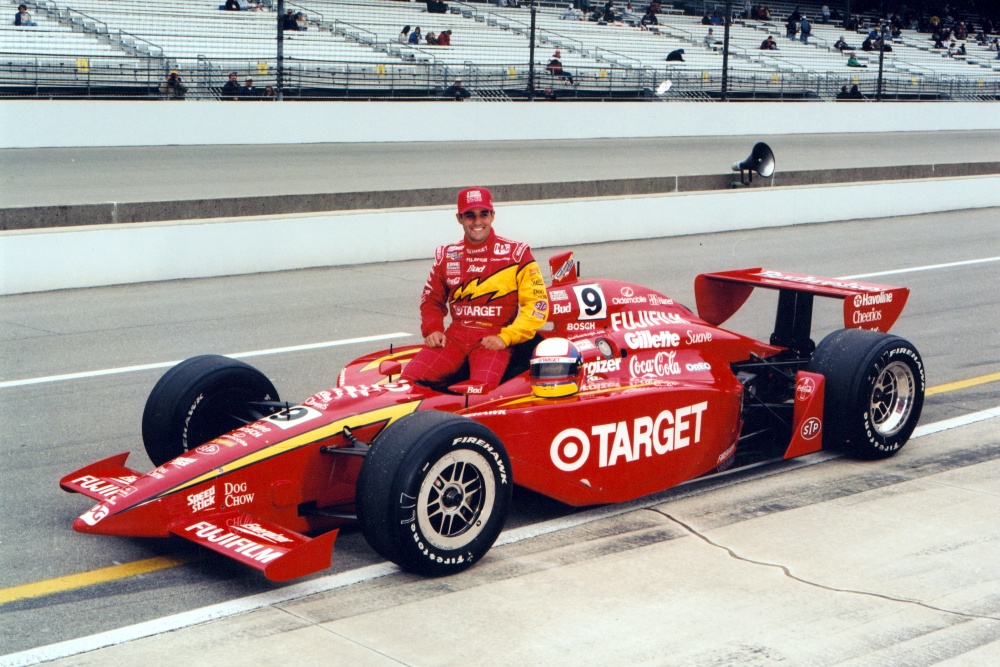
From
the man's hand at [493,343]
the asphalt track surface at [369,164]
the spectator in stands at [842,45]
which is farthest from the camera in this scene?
the spectator in stands at [842,45]

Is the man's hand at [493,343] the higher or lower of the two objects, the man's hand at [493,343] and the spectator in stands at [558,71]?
the lower

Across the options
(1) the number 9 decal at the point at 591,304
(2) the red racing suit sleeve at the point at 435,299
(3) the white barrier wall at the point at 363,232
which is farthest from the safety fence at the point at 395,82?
(2) the red racing suit sleeve at the point at 435,299

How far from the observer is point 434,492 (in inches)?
200

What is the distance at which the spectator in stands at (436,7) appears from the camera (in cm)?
3516

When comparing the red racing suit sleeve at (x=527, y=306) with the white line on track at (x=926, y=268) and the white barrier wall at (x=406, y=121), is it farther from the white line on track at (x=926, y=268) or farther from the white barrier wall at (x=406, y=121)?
the white barrier wall at (x=406, y=121)

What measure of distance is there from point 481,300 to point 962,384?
459cm

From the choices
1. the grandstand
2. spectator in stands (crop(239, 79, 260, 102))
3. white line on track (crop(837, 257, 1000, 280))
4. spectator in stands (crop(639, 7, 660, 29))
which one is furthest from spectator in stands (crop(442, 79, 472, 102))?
white line on track (crop(837, 257, 1000, 280))

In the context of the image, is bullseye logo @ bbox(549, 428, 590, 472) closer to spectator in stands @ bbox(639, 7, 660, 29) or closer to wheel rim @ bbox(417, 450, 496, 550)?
wheel rim @ bbox(417, 450, 496, 550)

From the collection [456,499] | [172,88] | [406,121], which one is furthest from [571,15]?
[456,499]

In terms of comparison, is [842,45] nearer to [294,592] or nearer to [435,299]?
[435,299]

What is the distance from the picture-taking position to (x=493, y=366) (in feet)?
19.9

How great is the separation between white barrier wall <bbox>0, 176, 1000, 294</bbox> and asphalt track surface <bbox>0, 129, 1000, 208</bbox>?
1571 mm

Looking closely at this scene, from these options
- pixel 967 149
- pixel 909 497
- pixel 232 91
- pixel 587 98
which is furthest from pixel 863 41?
pixel 909 497

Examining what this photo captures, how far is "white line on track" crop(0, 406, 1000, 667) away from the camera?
4.42 meters
